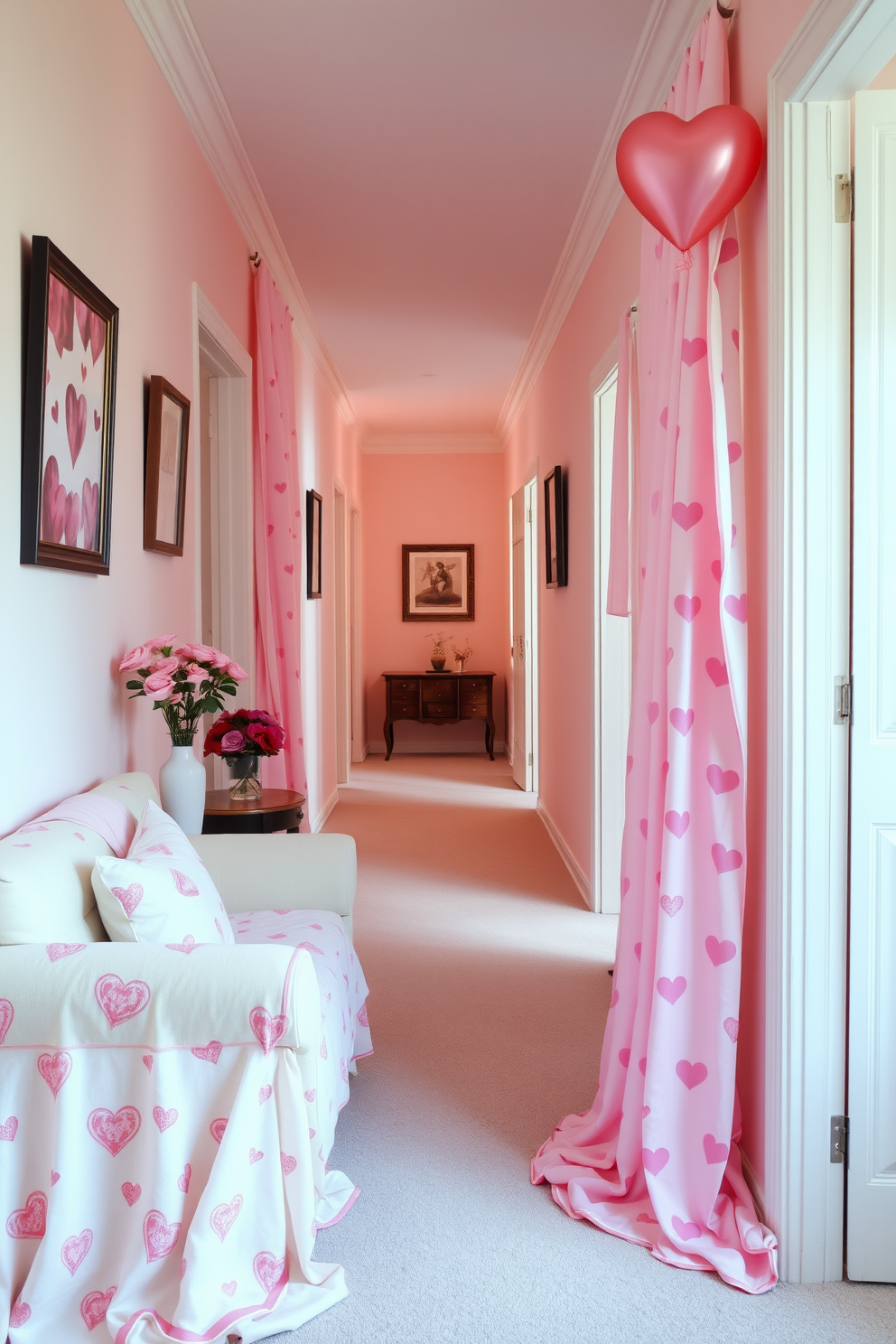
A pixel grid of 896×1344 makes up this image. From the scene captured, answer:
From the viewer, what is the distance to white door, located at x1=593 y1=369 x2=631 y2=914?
4.16 m

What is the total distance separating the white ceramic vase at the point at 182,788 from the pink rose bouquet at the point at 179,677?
5cm

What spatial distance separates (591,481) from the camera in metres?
4.26

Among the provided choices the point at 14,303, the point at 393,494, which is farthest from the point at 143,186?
the point at 393,494

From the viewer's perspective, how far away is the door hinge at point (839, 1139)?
1858mm

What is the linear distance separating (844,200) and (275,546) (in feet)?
9.34

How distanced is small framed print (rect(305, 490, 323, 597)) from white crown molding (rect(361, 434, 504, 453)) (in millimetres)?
3038

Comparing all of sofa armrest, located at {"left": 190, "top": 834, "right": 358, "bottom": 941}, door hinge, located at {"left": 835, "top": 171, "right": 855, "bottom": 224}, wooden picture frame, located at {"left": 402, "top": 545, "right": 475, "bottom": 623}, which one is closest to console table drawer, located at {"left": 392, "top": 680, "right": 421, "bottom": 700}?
wooden picture frame, located at {"left": 402, "top": 545, "right": 475, "bottom": 623}

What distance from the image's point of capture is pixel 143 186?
2680 mm

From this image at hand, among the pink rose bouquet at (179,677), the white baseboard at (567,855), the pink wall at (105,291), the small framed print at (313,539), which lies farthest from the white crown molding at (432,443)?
the pink rose bouquet at (179,677)

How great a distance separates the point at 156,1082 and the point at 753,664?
52.3 inches

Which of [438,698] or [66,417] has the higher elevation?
[66,417]

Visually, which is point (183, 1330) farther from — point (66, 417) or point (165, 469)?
point (165, 469)

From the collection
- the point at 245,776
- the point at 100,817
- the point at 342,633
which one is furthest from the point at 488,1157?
the point at 342,633

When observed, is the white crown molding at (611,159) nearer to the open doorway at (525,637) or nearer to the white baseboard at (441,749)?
the open doorway at (525,637)
